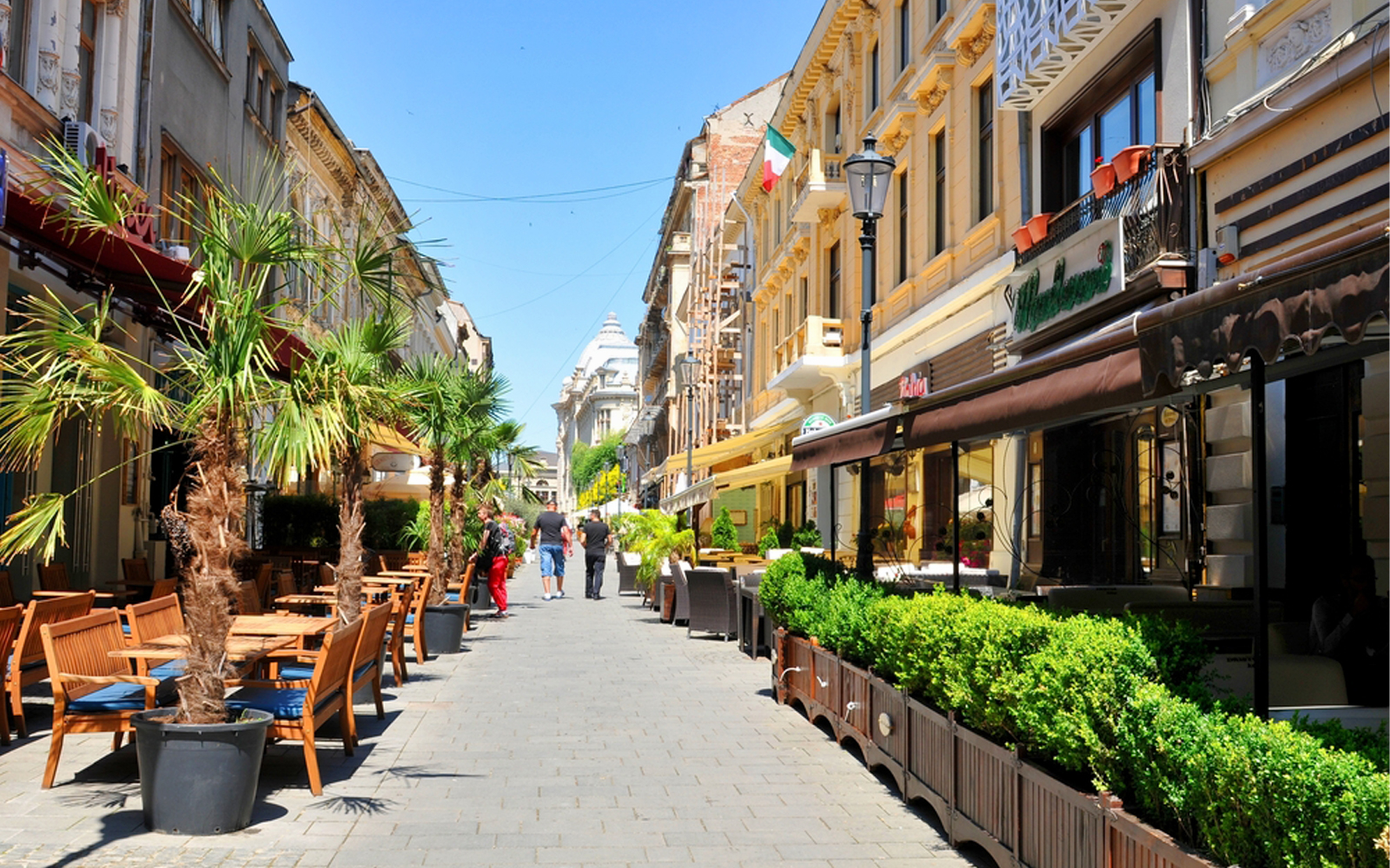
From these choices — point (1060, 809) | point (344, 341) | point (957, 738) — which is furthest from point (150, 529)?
point (1060, 809)

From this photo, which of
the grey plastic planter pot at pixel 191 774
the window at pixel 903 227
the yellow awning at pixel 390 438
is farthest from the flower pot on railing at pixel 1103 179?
the grey plastic planter pot at pixel 191 774

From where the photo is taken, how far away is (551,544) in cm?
2692

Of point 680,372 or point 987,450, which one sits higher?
point 680,372

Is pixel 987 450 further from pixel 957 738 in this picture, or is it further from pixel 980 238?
pixel 957 738

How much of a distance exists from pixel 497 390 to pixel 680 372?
128 feet

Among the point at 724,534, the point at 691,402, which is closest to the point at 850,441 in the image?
the point at 724,534

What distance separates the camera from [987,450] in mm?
16344

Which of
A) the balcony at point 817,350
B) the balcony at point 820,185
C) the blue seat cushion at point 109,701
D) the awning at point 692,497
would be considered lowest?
the blue seat cushion at point 109,701

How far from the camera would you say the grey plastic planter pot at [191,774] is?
595cm

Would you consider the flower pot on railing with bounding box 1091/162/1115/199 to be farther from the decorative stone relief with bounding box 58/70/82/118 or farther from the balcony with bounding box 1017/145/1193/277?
the decorative stone relief with bounding box 58/70/82/118

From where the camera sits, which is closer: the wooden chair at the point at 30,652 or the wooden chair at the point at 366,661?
the wooden chair at the point at 30,652

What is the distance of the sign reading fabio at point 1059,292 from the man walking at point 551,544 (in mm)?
13032

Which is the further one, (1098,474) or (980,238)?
(980,238)

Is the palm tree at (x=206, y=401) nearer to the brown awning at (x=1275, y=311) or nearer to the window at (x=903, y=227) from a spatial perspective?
the brown awning at (x=1275, y=311)
